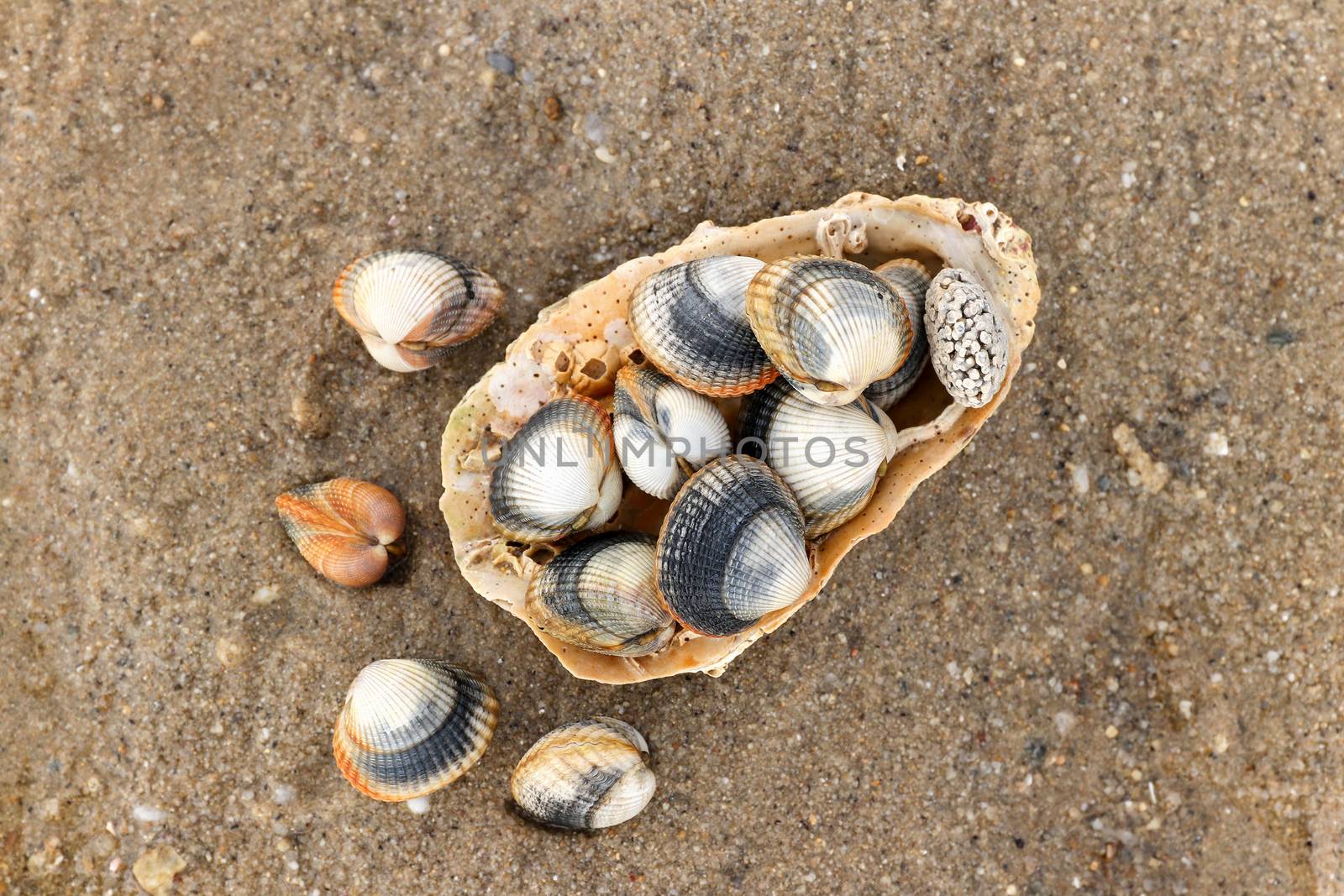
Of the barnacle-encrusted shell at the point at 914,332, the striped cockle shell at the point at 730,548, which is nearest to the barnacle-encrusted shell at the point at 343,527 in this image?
the striped cockle shell at the point at 730,548

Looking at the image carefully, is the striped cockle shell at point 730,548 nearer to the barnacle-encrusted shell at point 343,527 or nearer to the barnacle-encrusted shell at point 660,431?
the barnacle-encrusted shell at point 660,431

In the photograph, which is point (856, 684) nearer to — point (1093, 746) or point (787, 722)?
point (787, 722)

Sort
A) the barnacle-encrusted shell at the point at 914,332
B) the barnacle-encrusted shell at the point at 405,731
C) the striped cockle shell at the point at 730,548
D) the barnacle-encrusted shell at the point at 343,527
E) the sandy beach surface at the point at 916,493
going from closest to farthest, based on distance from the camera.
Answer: the striped cockle shell at the point at 730,548 → the barnacle-encrusted shell at the point at 914,332 → the barnacle-encrusted shell at the point at 405,731 → the barnacle-encrusted shell at the point at 343,527 → the sandy beach surface at the point at 916,493

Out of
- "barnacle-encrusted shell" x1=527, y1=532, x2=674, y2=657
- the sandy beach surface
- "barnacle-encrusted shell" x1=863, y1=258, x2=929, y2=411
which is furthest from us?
the sandy beach surface

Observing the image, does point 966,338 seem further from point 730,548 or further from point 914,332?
point 730,548

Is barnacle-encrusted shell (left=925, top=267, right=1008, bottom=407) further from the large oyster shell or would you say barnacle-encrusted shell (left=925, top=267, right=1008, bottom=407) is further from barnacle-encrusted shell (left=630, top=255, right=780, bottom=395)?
barnacle-encrusted shell (left=630, top=255, right=780, bottom=395)

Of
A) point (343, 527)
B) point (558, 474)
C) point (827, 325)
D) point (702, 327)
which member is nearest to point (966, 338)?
point (827, 325)

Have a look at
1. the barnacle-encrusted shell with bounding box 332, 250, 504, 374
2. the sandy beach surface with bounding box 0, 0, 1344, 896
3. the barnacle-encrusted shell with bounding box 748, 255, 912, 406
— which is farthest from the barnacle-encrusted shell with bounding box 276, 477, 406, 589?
the barnacle-encrusted shell with bounding box 748, 255, 912, 406
